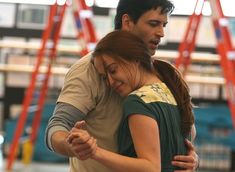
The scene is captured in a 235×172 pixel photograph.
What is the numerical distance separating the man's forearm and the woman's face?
19 cm

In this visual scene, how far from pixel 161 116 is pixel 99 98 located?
22 cm

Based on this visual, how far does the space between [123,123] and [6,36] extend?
4.58 m

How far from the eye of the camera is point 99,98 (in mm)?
1520

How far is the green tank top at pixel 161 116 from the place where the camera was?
1.36 metres

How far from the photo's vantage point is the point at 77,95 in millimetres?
1486

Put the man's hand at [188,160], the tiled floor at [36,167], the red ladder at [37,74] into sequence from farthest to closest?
1. the tiled floor at [36,167]
2. the red ladder at [37,74]
3. the man's hand at [188,160]

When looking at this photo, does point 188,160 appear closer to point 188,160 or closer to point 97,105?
point 188,160

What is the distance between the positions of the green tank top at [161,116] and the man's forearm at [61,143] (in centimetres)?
16

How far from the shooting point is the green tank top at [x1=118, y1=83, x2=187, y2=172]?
136 centimetres

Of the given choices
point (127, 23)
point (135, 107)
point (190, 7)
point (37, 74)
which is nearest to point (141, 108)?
point (135, 107)

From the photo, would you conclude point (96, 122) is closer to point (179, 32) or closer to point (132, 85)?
point (132, 85)

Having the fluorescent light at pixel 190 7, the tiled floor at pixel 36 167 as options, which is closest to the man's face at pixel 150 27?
the tiled floor at pixel 36 167

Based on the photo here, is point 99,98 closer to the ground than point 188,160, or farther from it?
farther from it

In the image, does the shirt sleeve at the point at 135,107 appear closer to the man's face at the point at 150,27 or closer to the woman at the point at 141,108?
the woman at the point at 141,108
